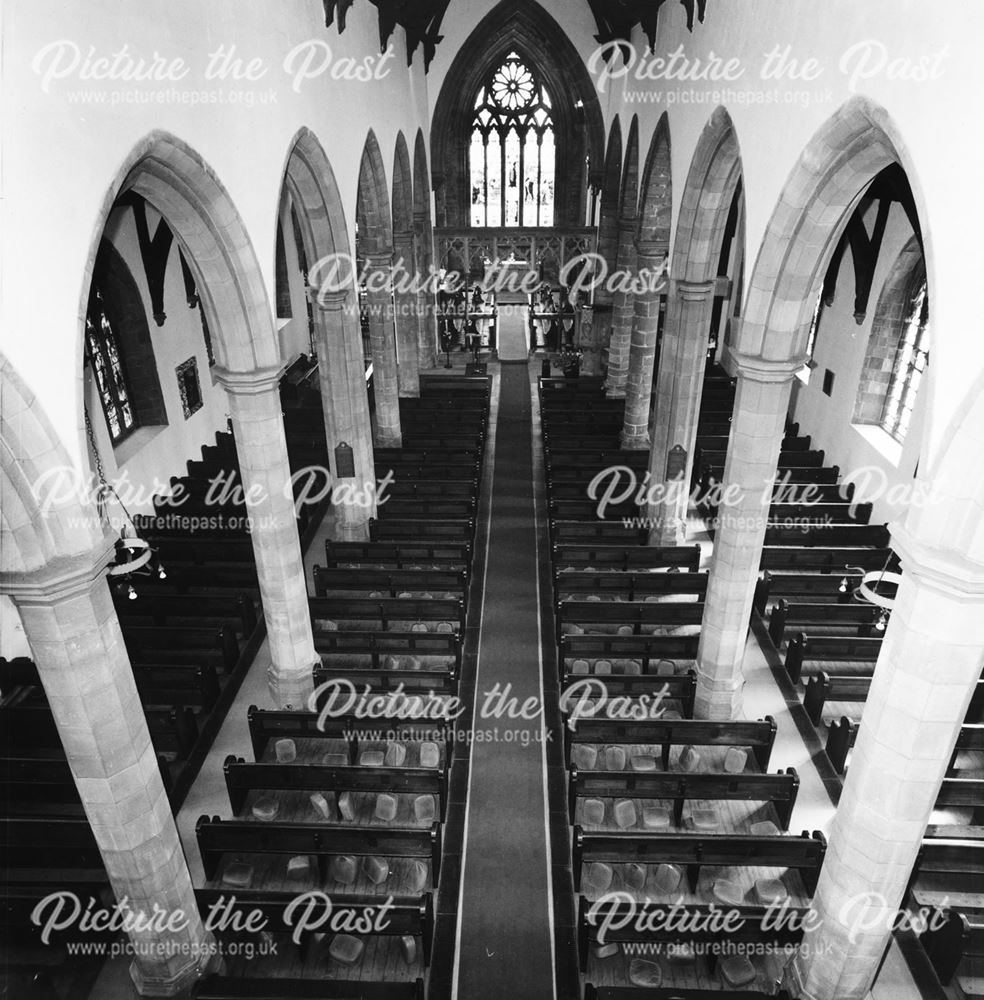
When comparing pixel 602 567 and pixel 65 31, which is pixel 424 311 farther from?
pixel 65 31

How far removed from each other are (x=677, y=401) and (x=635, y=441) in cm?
498

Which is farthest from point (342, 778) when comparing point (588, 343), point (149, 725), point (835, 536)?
point (588, 343)

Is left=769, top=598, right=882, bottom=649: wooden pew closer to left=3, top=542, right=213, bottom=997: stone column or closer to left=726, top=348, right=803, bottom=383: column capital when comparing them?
left=726, top=348, right=803, bottom=383: column capital

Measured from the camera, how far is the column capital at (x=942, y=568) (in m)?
5.07

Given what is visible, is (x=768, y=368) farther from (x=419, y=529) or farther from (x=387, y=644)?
(x=419, y=529)

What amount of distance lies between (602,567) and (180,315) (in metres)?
10.4

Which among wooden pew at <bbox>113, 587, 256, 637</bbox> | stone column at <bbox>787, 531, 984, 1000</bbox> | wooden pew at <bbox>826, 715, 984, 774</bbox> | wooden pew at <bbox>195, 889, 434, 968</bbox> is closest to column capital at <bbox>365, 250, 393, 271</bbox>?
wooden pew at <bbox>113, 587, 256, 637</bbox>

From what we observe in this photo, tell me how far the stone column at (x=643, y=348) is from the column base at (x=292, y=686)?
944 centimetres

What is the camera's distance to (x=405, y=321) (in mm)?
19844

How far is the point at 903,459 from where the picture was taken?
1358 cm

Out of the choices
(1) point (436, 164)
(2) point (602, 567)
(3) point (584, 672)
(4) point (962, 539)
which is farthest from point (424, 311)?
(4) point (962, 539)

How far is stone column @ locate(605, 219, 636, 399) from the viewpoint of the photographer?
1983 cm

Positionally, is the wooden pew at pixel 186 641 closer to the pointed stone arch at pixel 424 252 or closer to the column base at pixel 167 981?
the column base at pixel 167 981

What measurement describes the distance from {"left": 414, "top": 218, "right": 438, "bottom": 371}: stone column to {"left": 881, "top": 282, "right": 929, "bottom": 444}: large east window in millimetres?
12787
